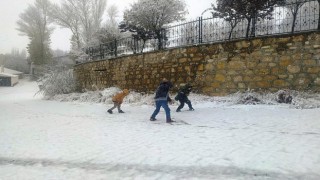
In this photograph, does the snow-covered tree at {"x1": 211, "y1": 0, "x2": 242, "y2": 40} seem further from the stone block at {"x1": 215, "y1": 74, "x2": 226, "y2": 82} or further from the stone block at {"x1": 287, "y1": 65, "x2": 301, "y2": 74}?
the stone block at {"x1": 287, "y1": 65, "x2": 301, "y2": 74}

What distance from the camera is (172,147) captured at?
18.7 feet

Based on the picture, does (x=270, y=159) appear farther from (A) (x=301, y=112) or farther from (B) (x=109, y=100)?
(B) (x=109, y=100)

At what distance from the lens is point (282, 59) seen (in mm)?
10469

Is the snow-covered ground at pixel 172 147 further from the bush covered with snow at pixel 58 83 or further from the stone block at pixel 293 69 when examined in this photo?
the bush covered with snow at pixel 58 83

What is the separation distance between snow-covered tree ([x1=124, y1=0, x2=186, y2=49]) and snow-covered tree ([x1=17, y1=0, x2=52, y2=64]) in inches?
1351

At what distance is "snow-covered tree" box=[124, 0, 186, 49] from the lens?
14.9 meters

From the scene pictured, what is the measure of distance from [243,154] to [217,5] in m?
9.13

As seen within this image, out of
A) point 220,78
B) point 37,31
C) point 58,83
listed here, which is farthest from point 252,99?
point 37,31

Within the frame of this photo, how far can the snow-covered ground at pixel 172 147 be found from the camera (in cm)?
431

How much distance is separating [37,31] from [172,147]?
4660 centimetres

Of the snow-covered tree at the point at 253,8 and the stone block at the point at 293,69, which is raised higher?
the snow-covered tree at the point at 253,8

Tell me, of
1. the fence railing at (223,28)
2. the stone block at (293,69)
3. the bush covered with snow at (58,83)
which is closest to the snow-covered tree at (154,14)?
the fence railing at (223,28)

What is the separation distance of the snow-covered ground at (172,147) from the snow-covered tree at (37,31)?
4033 centimetres

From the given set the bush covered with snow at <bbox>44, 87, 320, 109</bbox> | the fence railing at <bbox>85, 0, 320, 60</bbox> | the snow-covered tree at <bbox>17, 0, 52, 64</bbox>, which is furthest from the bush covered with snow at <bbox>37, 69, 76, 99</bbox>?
the snow-covered tree at <bbox>17, 0, 52, 64</bbox>
